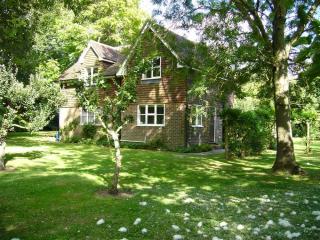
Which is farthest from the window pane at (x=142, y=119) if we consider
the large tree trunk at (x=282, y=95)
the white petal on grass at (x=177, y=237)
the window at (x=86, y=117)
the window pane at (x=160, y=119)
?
the white petal on grass at (x=177, y=237)

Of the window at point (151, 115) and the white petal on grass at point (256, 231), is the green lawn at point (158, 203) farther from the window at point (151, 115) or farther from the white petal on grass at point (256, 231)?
the window at point (151, 115)

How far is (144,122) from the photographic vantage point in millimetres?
26406

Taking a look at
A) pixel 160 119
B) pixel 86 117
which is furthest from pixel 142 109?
pixel 86 117

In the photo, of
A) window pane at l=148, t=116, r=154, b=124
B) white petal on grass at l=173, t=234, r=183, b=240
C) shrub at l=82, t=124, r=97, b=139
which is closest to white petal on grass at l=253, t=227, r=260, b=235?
white petal on grass at l=173, t=234, r=183, b=240

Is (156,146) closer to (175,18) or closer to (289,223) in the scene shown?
(175,18)

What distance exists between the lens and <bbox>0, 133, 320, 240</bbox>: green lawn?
6230 millimetres

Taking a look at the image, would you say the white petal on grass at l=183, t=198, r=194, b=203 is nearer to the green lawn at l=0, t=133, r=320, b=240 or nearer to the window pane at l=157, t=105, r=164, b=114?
the green lawn at l=0, t=133, r=320, b=240

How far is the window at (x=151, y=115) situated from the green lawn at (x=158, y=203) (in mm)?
10705

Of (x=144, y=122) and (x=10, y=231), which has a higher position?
(x=144, y=122)

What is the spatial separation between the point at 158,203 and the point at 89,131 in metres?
21.6

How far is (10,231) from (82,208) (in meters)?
1.83

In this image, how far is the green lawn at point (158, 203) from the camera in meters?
6.23

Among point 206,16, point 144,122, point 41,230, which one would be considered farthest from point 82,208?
point 144,122

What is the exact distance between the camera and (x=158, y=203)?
838cm
